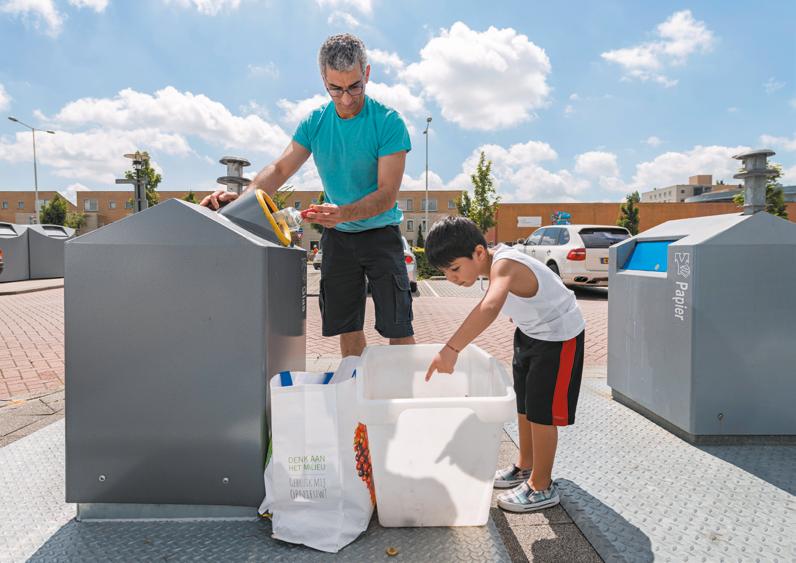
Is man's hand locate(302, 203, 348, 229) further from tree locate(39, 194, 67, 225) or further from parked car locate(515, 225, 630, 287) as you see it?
tree locate(39, 194, 67, 225)

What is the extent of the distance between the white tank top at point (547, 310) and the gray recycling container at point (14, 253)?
15784 millimetres

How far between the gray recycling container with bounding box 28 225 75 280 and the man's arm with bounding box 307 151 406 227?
1601 centimetres

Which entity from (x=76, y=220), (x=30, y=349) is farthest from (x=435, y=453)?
(x=76, y=220)

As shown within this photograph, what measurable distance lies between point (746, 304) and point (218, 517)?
245 centimetres

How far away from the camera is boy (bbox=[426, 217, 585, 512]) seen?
1.92 metres

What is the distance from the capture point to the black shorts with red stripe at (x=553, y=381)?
1.95 m

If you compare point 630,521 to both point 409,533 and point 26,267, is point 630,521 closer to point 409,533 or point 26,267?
point 409,533

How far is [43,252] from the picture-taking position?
15.3 meters

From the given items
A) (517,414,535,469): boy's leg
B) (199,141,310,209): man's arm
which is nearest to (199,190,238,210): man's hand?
(199,141,310,209): man's arm

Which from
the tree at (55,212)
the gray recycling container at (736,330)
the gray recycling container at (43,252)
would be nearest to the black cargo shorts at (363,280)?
the gray recycling container at (736,330)

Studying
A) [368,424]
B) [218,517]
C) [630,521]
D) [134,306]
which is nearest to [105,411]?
[134,306]

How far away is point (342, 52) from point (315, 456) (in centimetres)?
160

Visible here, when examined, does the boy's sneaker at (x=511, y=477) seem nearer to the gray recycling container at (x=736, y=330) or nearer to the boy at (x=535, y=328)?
the boy at (x=535, y=328)

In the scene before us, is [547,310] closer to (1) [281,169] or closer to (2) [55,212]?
(1) [281,169]
